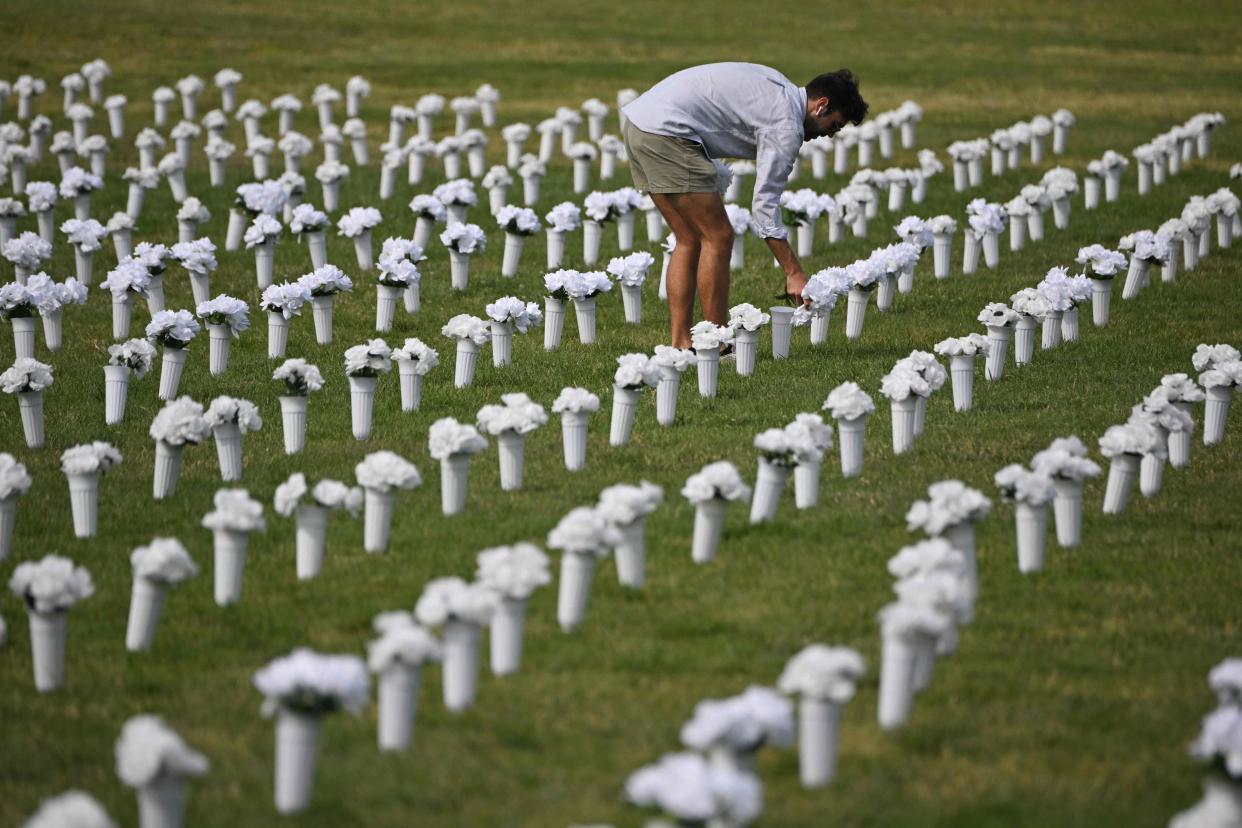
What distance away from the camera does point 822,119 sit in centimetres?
1123

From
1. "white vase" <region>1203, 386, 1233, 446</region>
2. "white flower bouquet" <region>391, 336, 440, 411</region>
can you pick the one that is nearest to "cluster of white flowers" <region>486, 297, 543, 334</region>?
"white flower bouquet" <region>391, 336, 440, 411</region>

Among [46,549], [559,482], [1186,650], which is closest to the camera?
[1186,650]

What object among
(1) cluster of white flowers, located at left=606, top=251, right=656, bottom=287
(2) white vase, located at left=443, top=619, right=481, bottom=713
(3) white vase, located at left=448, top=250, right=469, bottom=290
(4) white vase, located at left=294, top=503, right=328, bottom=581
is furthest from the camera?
(3) white vase, located at left=448, top=250, right=469, bottom=290

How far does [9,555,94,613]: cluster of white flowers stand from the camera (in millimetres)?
6090

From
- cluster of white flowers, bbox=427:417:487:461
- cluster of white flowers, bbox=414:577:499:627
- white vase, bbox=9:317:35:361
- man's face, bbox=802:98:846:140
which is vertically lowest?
white vase, bbox=9:317:35:361

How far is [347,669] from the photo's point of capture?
515 cm

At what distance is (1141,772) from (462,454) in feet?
12.3

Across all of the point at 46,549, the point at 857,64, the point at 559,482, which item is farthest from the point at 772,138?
the point at 857,64

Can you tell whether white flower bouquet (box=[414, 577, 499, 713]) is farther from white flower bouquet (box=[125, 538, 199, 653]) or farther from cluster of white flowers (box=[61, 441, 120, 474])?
cluster of white flowers (box=[61, 441, 120, 474])

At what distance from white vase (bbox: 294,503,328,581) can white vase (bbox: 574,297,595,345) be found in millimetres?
5221

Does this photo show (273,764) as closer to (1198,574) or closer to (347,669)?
(347,669)

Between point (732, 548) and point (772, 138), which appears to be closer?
point (732, 548)

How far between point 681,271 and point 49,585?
6164 mm

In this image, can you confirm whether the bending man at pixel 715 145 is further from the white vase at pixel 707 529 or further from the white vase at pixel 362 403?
the white vase at pixel 707 529
